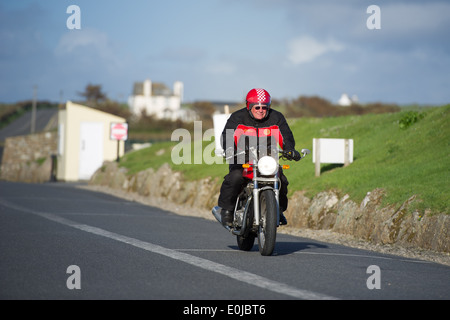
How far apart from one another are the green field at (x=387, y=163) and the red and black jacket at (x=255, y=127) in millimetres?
3731

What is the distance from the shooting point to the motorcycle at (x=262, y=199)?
9.34m

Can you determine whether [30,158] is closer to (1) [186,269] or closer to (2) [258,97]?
(2) [258,97]

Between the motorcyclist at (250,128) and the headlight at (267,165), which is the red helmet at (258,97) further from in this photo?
the headlight at (267,165)

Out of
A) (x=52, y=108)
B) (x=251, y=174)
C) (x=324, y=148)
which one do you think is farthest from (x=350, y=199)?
(x=52, y=108)

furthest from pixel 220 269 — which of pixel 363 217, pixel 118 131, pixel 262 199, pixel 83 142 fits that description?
pixel 83 142

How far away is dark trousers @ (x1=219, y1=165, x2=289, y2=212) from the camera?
10023 mm

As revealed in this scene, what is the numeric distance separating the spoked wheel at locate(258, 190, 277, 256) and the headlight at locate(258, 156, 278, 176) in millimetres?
254

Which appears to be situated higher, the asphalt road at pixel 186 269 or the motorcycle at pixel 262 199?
the motorcycle at pixel 262 199

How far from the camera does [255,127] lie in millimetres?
10133

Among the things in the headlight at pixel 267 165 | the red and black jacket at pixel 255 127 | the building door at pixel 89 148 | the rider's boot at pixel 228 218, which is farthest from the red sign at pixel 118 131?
the headlight at pixel 267 165

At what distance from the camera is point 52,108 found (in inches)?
5261
